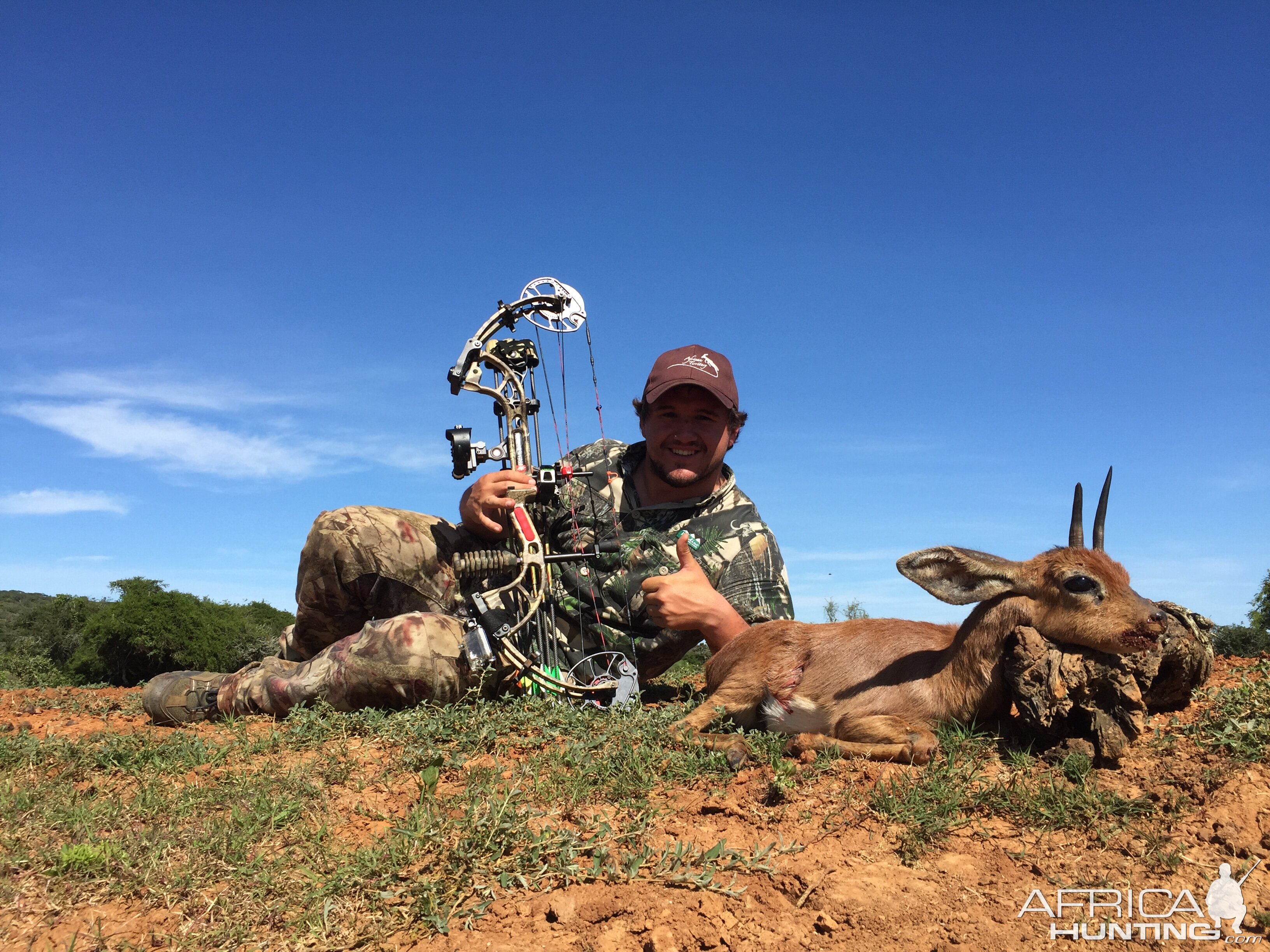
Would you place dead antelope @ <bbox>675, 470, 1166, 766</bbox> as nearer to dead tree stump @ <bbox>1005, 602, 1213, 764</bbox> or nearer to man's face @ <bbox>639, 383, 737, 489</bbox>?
dead tree stump @ <bbox>1005, 602, 1213, 764</bbox>

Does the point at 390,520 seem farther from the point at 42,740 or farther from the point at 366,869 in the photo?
the point at 366,869

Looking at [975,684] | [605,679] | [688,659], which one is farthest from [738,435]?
[688,659]

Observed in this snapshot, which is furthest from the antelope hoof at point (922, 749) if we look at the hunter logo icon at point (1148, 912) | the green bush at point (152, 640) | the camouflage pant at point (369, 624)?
the green bush at point (152, 640)

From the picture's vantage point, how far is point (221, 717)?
561 centimetres

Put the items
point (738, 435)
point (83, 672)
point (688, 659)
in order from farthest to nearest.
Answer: point (83, 672) < point (688, 659) < point (738, 435)

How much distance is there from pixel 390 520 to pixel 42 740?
7.88 feet

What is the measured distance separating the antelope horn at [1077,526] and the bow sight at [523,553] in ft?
9.30

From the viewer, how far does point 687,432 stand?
6480mm

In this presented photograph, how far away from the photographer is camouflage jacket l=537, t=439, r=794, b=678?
20.4 feet

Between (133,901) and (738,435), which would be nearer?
(133,901)

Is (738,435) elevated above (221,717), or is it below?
above

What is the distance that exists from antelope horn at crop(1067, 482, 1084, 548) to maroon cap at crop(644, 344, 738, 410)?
2754mm

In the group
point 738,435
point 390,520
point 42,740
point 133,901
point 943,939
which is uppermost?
point 738,435

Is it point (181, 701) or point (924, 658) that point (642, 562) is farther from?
point (181, 701)
